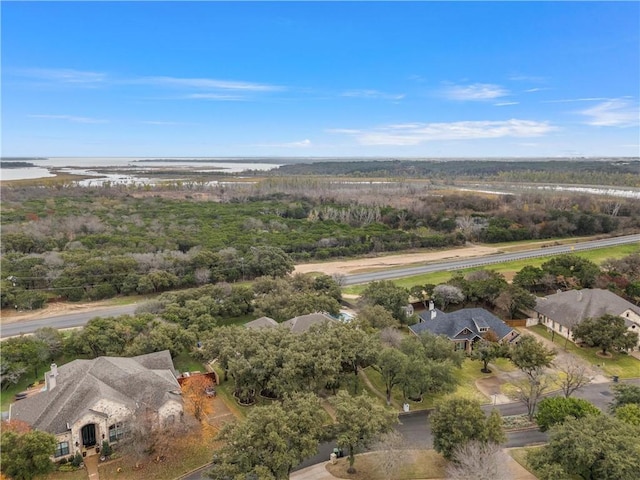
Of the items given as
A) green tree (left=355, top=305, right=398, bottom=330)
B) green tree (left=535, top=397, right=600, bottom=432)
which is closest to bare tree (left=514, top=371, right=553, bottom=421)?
green tree (left=535, top=397, right=600, bottom=432)

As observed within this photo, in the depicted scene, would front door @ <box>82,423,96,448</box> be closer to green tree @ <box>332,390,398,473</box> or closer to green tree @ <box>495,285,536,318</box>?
green tree @ <box>332,390,398,473</box>

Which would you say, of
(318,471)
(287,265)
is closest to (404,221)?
(287,265)

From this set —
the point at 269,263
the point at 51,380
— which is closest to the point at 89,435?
the point at 51,380

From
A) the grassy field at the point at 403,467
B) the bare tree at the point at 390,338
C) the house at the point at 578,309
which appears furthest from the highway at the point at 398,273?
the grassy field at the point at 403,467

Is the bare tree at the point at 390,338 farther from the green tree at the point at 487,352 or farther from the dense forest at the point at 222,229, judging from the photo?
the dense forest at the point at 222,229

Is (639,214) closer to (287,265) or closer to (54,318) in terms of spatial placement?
(287,265)

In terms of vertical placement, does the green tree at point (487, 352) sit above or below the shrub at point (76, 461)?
above

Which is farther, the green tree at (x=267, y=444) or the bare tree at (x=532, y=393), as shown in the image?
the bare tree at (x=532, y=393)
